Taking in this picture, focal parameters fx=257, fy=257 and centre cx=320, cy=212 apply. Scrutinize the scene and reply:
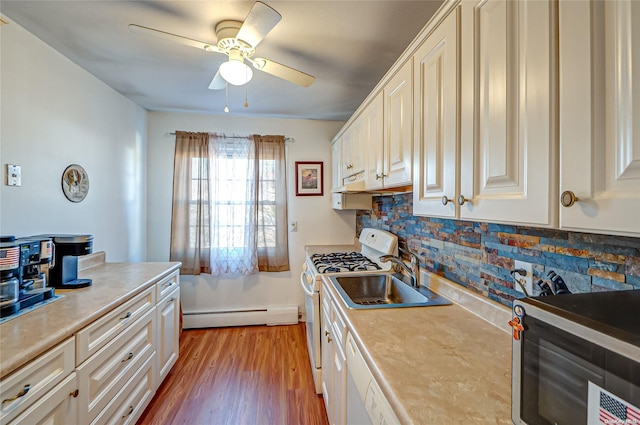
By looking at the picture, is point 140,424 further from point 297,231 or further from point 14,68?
point 14,68

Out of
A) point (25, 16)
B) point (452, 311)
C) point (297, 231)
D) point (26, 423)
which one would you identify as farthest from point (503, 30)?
point (297, 231)

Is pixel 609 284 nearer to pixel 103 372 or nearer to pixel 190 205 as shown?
pixel 103 372

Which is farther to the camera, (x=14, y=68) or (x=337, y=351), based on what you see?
(x=14, y=68)

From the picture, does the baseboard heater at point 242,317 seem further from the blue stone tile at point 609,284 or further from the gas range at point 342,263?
the blue stone tile at point 609,284

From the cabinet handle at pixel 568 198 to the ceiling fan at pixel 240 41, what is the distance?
124 centimetres

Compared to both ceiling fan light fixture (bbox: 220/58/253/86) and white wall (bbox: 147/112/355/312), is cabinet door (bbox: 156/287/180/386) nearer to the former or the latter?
white wall (bbox: 147/112/355/312)

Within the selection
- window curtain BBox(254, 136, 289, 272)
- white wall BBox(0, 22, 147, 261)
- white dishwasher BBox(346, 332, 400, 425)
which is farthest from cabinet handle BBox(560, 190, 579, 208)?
window curtain BBox(254, 136, 289, 272)

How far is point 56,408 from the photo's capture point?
101 cm

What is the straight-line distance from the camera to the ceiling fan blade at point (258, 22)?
3.60ft

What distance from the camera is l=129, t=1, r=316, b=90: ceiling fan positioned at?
119 cm

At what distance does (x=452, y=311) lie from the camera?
1.19 metres

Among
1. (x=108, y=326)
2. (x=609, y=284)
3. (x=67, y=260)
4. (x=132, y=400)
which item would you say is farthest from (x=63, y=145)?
(x=609, y=284)

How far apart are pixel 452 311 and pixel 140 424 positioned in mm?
2013

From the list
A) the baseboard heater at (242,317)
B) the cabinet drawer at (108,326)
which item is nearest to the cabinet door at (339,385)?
the cabinet drawer at (108,326)
